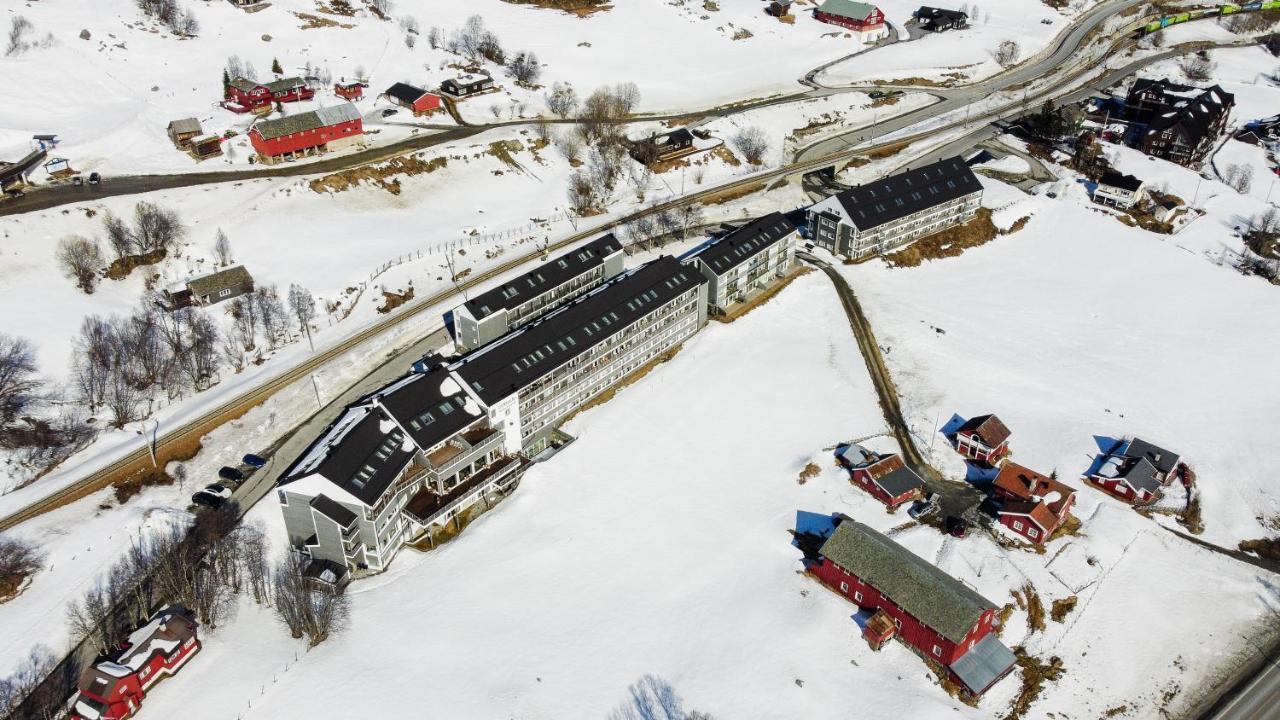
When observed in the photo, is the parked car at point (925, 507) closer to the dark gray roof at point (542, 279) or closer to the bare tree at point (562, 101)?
the dark gray roof at point (542, 279)

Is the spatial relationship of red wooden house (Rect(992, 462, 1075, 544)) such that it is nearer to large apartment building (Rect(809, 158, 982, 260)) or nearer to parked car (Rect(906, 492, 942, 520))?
parked car (Rect(906, 492, 942, 520))

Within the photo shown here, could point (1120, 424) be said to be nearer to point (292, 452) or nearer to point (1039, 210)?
point (1039, 210)

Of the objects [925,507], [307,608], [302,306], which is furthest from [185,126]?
[925,507]

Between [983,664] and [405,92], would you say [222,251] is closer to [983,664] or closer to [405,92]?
[405,92]

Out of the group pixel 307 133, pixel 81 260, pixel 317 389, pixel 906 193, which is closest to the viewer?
pixel 317 389

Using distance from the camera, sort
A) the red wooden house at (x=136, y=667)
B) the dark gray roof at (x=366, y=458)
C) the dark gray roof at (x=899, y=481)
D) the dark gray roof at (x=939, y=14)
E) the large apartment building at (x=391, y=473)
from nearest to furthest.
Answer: the red wooden house at (x=136, y=667) < the dark gray roof at (x=366, y=458) < the large apartment building at (x=391, y=473) < the dark gray roof at (x=899, y=481) < the dark gray roof at (x=939, y=14)

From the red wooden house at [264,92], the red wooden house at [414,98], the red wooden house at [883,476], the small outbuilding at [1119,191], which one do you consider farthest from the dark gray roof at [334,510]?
the small outbuilding at [1119,191]
